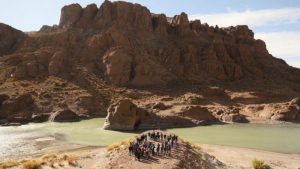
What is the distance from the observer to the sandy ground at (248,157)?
130ft

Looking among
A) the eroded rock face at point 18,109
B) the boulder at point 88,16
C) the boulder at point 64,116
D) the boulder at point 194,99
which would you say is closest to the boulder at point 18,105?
the eroded rock face at point 18,109

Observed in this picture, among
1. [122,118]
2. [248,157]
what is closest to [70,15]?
[122,118]

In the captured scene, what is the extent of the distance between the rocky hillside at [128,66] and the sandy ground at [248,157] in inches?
1321

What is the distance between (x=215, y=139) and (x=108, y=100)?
40510 mm

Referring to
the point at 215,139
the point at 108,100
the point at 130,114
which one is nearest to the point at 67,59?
the point at 108,100

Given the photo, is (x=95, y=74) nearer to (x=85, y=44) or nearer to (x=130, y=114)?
(x=85, y=44)

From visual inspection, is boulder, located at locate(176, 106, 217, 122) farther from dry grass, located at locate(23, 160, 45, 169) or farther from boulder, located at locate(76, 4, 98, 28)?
boulder, located at locate(76, 4, 98, 28)

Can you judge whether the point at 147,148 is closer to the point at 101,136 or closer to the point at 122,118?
the point at 101,136

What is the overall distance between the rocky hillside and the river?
29.6 ft

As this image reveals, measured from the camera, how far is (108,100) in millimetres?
94562

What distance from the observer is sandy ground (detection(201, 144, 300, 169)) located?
3976cm

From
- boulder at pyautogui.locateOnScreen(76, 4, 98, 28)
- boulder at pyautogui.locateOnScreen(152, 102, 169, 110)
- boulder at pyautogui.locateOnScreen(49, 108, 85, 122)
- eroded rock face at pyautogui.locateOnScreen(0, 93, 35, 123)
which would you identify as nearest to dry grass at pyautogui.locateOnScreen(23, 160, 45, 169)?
boulder at pyautogui.locateOnScreen(152, 102, 169, 110)

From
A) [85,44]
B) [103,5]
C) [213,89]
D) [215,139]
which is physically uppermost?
[103,5]

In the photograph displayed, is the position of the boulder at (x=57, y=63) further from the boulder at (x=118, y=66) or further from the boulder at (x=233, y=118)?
the boulder at (x=233, y=118)
